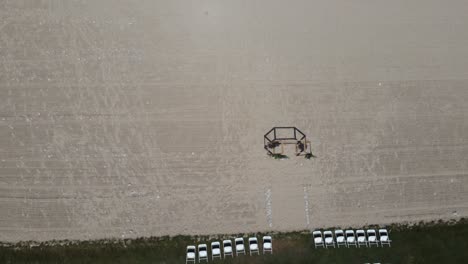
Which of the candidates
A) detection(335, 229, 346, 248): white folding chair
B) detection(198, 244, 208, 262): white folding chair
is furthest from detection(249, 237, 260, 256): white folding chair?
detection(335, 229, 346, 248): white folding chair

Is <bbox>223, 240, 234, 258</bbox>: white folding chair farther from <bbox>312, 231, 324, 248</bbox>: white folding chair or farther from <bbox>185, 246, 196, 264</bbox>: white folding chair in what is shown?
<bbox>312, 231, 324, 248</bbox>: white folding chair

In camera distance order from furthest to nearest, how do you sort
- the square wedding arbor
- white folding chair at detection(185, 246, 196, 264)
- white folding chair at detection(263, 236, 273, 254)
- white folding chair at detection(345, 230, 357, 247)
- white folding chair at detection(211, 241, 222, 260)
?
the square wedding arbor
white folding chair at detection(345, 230, 357, 247)
white folding chair at detection(263, 236, 273, 254)
white folding chair at detection(211, 241, 222, 260)
white folding chair at detection(185, 246, 196, 264)

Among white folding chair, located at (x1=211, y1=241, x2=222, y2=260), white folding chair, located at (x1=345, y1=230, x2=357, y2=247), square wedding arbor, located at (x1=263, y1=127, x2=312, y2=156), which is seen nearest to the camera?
white folding chair, located at (x1=211, y1=241, x2=222, y2=260)

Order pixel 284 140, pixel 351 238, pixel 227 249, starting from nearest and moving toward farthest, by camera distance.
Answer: pixel 227 249
pixel 351 238
pixel 284 140

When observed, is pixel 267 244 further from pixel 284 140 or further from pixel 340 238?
pixel 284 140

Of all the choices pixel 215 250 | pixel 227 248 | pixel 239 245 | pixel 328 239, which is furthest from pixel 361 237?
pixel 215 250

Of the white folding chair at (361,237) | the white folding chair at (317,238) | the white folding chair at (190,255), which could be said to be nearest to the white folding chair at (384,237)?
the white folding chair at (361,237)

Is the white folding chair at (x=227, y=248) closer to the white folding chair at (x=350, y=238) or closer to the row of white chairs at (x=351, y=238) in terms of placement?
the row of white chairs at (x=351, y=238)
